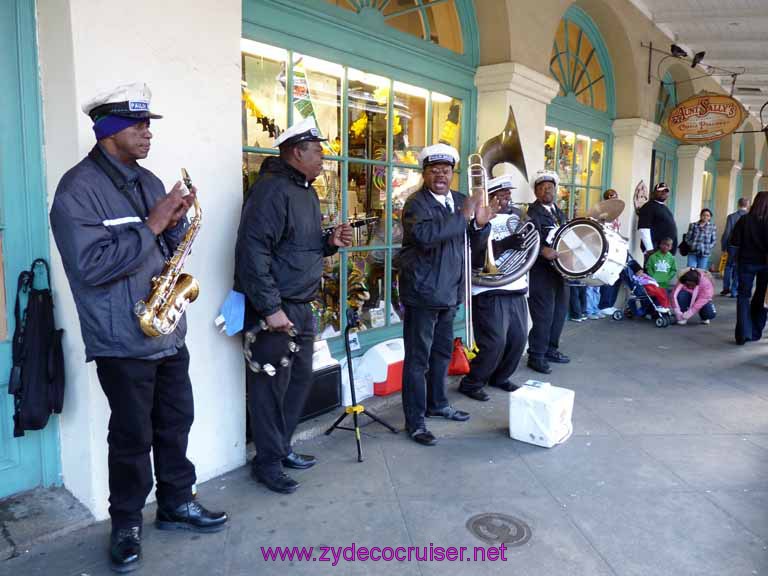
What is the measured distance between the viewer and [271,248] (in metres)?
2.90

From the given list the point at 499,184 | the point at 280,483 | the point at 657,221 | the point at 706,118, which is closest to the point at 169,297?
the point at 280,483

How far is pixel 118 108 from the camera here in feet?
7.12

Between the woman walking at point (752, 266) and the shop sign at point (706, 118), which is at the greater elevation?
the shop sign at point (706, 118)

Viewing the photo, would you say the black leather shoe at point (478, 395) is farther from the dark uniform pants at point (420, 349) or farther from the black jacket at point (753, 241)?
the black jacket at point (753, 241)

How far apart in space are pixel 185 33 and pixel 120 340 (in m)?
1.55

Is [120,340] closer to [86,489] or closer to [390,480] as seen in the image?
[86,489]

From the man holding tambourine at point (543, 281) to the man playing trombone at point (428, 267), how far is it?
1512 mm

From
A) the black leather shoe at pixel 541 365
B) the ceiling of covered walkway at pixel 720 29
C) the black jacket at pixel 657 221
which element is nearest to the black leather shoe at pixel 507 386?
the black leather shoe at pixel 541 365

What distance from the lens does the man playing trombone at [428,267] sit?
3.52 meters

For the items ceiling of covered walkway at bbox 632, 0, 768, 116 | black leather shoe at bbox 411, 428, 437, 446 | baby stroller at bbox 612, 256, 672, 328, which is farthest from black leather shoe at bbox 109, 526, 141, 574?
ceiling of covered walkway at bbox 632, 0, 768, 116

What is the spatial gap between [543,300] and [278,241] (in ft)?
10.1

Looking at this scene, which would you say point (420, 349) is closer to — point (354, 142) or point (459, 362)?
point (459, 362)

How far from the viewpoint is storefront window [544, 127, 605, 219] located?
22.8 ft

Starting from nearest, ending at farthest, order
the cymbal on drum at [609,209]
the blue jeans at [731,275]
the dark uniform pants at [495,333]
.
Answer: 1. the dark uniform pants at [495,333]
2. the cymbal on drum at [609,209]
3. the blue jeans at [731,275]
